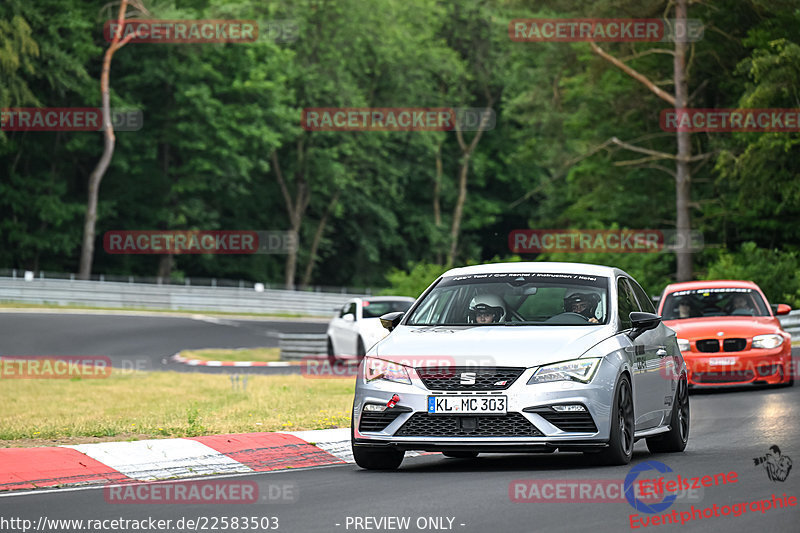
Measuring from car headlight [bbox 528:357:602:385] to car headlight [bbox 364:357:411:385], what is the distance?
983 mm

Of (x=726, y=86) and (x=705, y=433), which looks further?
(x=726, y=86)

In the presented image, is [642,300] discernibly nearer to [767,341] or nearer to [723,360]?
[723,360]

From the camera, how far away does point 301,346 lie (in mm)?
34844

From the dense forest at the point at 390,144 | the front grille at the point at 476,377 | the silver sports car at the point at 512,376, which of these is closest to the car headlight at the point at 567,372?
the silver sports car at the point at 512,376

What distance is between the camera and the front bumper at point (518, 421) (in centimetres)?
1045

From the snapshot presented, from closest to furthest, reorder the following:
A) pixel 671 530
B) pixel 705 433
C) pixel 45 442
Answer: pixel 671 530 → pixel 45 442 → pixel 705 433

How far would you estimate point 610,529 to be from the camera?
803cm

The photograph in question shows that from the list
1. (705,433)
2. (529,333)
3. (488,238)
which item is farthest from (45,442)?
(488,238)

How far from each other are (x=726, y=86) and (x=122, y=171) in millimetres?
32135

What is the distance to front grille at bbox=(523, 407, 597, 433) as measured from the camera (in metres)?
10.5

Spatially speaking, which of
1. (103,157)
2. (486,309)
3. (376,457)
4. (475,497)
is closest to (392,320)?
(486,309)

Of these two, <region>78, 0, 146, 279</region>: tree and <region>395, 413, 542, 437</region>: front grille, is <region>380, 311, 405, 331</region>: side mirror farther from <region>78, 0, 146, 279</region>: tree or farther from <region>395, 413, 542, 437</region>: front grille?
<region>78, 0, 146, 279</region>: tree

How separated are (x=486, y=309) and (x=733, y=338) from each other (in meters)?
9.19

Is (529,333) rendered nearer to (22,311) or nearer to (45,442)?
(45,442)
